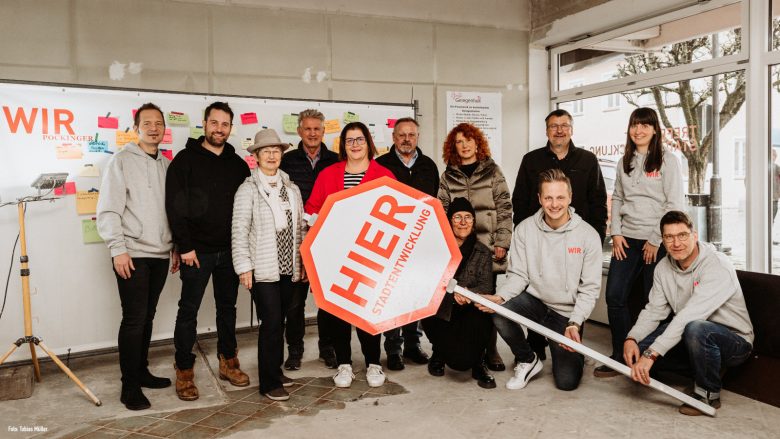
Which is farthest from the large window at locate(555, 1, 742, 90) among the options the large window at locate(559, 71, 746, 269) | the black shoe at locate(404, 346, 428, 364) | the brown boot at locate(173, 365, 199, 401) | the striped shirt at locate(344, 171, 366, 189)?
the brown boot at locate(173, 365, 199, 401)

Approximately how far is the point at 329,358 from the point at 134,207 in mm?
1471

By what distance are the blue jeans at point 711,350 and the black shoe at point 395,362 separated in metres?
1.56

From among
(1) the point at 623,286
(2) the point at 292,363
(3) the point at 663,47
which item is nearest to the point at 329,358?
(2) the point at 292,363

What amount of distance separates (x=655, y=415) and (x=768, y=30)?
2.49m

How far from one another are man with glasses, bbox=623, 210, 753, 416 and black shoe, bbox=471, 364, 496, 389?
72 cm

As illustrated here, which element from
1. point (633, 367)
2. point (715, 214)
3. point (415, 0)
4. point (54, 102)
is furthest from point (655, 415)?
point (54, 102)

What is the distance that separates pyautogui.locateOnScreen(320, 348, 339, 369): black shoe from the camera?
3797 millimetres

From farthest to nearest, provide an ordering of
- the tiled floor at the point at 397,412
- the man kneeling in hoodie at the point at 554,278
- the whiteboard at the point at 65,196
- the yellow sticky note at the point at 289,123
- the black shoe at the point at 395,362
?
the yellow sticky note at the point at 289,123
the whiteboard at the point at 65,196
the black shoe at the point at 395,362
the man kneeling in hoodie at the point at 554,278
the tiled floor at the point at 397,412

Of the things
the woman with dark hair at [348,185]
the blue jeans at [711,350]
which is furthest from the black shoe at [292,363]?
the blue jeans at [711,350]

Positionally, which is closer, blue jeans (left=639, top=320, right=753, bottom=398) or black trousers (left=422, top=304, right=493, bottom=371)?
blue jeans (left=639, top=320, right=753, bottom=398)

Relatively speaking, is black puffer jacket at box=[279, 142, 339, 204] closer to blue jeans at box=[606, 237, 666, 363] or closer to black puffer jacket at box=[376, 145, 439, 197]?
black puffer jacket at box=[376, 145, 439, 197]

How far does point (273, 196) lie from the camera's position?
3.18m

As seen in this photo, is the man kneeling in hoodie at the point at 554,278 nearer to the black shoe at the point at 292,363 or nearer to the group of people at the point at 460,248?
the group of people at the point at 460,248

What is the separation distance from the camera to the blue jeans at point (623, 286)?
11.8 feet
